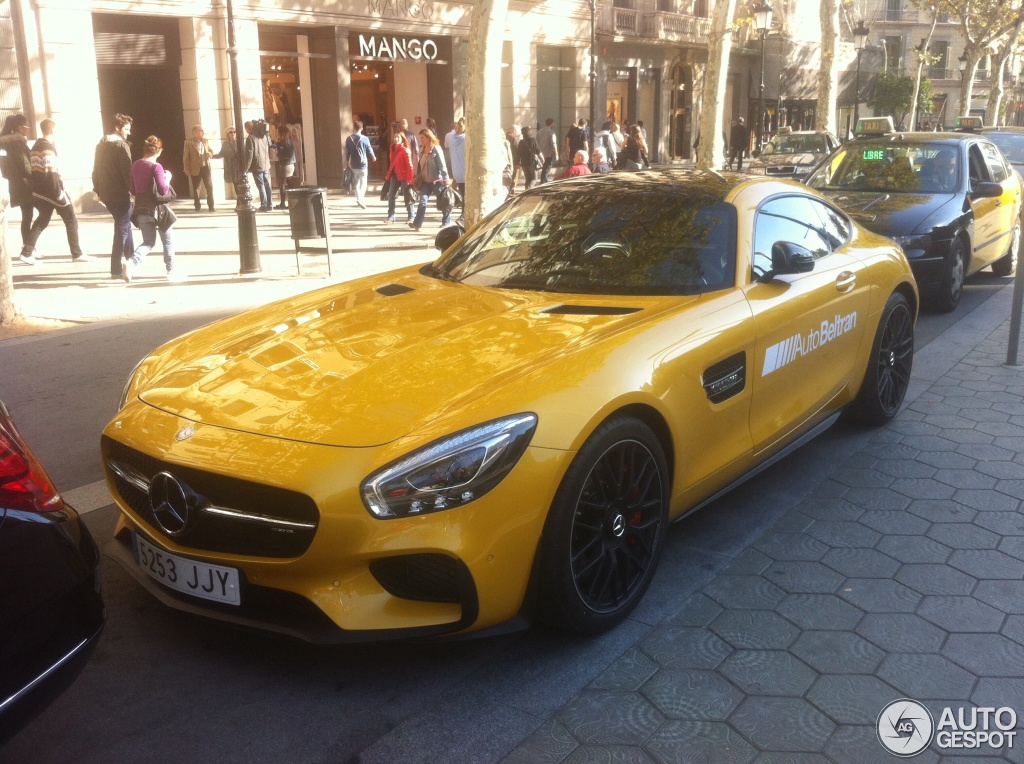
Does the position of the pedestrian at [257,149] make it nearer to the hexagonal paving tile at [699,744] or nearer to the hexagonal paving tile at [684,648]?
the hexagonal paving tile at [684,648]

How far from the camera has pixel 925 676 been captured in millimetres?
3207

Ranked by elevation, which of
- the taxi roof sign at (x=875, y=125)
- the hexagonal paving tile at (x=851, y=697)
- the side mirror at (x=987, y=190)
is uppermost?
the taxi roof sign at (x=875, y=125)

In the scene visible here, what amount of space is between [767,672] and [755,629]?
0.93ft

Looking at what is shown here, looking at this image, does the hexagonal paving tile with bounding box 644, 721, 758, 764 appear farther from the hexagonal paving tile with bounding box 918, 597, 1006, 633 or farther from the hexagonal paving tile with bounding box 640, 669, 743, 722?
the hexagonal paving tile with bounding box 918, 597, 1006, 633

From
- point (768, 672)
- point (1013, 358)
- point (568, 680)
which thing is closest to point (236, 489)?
point (568, 680)

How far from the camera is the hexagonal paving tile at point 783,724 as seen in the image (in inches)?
113

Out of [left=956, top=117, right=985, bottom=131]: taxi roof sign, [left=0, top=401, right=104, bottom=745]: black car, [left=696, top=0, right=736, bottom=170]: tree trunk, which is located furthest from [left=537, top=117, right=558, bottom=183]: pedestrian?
[left=0, top=401, right=104, bottom=745]: black car

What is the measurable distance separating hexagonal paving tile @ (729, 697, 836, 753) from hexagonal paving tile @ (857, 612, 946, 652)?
1.75ft

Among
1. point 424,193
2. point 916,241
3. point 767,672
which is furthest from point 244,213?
point 767,672

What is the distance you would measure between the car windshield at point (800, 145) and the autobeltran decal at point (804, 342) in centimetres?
2116

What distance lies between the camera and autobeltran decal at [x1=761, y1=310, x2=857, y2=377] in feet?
14.0

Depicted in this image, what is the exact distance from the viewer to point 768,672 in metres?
3.24

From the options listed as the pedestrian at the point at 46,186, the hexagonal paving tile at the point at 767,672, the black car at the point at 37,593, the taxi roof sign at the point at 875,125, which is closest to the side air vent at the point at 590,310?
the hexagonal paving tile at the point at 767,672

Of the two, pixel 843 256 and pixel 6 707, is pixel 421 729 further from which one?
pixel 843 256
